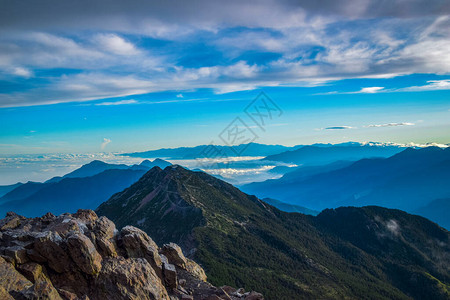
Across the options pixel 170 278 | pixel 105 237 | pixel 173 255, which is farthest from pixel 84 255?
pixel 173 255

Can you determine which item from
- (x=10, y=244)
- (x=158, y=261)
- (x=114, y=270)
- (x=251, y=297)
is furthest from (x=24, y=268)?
(x=251, y=297)

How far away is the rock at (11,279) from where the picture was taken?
42678 millimetres

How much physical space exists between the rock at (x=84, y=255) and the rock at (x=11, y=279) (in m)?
7.77

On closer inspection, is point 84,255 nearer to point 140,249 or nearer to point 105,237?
point 105,237

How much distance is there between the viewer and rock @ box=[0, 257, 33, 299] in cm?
4268

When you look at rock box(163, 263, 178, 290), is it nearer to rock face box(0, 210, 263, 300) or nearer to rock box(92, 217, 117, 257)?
rock face box(0, 210, 263, 300)

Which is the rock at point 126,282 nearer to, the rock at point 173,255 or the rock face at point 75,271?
the rock face at point 75,271

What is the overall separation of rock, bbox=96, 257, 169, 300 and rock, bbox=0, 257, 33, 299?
34.8 ft

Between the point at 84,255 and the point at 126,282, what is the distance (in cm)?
954

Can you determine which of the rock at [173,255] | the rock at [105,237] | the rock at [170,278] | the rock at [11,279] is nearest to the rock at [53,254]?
the rock at [11,279]

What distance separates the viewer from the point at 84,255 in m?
51.8

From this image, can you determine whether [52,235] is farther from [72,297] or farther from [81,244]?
[72,297]

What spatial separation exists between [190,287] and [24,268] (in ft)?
111

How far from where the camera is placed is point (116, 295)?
154 feet
